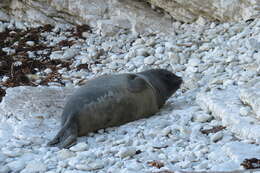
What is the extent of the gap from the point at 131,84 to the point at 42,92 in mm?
1037

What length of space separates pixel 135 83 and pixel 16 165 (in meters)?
1.59

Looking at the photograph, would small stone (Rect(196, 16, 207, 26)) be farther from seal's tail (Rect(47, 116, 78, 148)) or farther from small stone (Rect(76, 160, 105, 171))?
small stone (Rect(76, 160, 105, 171))

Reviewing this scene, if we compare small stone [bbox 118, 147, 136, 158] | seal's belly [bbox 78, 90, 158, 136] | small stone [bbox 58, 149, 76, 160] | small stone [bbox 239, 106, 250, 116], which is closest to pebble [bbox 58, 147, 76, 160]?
small stone [bbox 58, 149, 76, 160]

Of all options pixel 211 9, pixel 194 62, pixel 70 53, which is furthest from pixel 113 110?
pixel 211 9

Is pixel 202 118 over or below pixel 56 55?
below

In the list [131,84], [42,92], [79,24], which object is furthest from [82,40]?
Result: [131,84]

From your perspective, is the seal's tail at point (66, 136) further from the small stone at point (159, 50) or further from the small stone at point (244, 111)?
the small stone at point (159, 50)

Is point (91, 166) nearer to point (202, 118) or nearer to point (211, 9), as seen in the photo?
point (202, 118)

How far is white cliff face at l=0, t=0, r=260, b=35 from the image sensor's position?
6641 millimetres

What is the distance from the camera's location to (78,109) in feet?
13.6

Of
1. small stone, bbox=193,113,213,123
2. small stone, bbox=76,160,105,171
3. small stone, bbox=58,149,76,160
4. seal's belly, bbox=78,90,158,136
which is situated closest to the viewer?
small stone, bbox=76,160,105,171

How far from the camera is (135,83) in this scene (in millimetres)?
4582

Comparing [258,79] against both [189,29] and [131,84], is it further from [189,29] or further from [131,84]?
[189,29]

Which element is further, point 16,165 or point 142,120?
point 142,120
